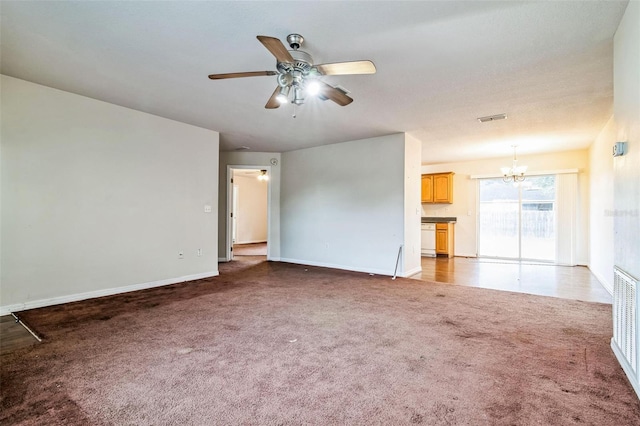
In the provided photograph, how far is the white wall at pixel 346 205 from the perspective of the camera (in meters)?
5.38

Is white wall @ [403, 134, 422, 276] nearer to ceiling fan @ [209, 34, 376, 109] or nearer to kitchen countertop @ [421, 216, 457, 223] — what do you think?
kitchen countertop @ [421, 216, 457, 223]

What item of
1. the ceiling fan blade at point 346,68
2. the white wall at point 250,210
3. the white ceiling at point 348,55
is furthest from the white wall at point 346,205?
the white wall at point 250,210

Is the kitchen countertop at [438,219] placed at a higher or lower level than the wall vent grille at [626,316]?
higher

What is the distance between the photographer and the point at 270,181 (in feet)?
23.3

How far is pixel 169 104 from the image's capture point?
156 inches

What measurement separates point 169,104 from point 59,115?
122 cm

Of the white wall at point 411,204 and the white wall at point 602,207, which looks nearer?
Answer: the white wall at point 602,207

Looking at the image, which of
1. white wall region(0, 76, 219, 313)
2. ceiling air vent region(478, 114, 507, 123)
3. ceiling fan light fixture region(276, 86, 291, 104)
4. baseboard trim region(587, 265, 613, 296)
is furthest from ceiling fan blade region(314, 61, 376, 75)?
baseboard trim region(587, 265, 613, 296)

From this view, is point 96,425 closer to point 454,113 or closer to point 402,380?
point 402,380

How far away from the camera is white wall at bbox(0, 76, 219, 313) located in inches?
130

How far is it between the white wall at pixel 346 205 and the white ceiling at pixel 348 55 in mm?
1166

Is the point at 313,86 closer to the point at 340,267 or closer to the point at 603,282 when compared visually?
the point at 340,267

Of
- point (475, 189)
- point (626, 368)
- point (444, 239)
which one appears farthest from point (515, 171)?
point (626, 368)

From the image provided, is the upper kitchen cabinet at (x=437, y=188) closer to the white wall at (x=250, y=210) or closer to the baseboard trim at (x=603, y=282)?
the baseboard trim at (x=603, y=282)
